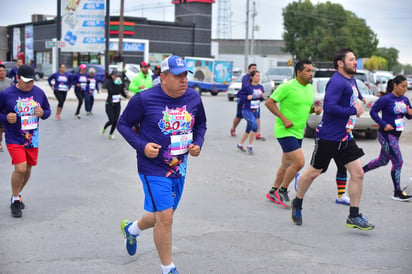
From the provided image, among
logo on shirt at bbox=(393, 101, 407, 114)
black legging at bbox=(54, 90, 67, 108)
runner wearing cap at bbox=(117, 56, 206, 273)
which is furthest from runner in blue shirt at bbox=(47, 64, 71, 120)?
runner wearing cap at bbox=(117, 56, 206, 273)

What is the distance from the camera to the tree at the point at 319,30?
7612cm

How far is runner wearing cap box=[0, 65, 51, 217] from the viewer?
21.6 feet

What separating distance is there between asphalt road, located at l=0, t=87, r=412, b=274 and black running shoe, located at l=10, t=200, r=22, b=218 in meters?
0.07

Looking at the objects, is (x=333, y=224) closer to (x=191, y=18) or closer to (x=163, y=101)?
Answer: (x=163, y=101)

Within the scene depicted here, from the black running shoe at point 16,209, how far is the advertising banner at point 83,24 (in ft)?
91.9

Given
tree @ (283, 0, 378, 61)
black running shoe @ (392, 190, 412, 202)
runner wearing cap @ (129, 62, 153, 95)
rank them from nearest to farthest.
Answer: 1. black running shoe @ (392, 190, 412, 202)
2. runner wearing cap @ (129, 62, 153, 95)
3. tree @ (283, 0, 378, 61)

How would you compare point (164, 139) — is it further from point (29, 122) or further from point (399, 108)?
point (399, 108)

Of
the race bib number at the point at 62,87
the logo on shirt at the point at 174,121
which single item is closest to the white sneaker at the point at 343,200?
the logo on shirt at the point at 174,121

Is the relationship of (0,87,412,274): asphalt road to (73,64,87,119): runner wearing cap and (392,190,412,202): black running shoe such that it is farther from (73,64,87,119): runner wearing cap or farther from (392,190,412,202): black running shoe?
(73,64,87,119): runner wearing cap

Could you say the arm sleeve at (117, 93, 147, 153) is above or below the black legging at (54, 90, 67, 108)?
above

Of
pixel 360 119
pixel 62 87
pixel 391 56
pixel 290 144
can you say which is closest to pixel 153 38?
pixel 62 87

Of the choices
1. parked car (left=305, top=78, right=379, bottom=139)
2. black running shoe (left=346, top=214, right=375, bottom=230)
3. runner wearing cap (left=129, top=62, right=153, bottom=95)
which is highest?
runner wearing cap (left=129, top=62, right=153, bottom=95)

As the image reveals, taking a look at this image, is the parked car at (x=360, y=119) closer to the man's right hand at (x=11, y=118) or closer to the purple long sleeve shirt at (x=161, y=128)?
the man's right hand at (x=11, y=118)

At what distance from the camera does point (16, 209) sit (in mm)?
6605
